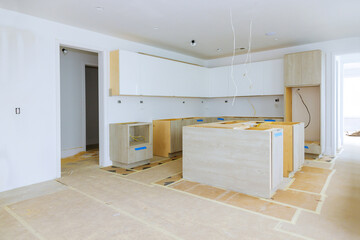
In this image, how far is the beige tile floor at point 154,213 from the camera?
2035 millimetres

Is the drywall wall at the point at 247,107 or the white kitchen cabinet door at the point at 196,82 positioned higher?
the white kitchen cabinet door at the point at 196,82

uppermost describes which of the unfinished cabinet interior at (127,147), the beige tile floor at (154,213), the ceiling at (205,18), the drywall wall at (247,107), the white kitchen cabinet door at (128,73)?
the ceiling at (205,18)

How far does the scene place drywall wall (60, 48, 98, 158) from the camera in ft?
17.6

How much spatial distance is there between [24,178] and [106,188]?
49.2 inches

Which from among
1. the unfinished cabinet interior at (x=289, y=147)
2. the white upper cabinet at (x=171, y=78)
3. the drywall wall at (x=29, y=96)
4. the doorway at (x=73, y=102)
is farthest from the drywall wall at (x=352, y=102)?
the drywall wall at (x=29, y=96)

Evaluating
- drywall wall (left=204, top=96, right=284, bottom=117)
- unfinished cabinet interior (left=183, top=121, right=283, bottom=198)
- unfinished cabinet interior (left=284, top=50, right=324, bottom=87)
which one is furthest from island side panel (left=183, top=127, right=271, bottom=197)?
drywall wall (left=204, top=96, right=284, bottom=117)

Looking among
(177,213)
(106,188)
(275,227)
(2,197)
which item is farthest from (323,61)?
(2,197)

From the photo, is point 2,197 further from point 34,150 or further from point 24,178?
point 34,150

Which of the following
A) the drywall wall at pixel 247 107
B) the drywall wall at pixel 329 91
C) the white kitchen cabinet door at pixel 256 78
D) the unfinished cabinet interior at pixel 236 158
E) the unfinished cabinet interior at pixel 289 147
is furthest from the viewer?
the drywall wall at pixel 247 107

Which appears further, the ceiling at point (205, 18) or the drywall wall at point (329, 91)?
the drywall wall at point (329, 91)

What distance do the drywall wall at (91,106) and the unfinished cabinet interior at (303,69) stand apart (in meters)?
5.19

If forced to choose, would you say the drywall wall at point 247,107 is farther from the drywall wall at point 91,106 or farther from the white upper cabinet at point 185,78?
the drywall wall at point 91,106

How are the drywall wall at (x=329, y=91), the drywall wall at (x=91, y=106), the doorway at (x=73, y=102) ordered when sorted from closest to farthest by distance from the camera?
the drywall wall at (x=329, y=91)
the doorway at (x=73, y=102)
the drywall wall at (x=91, y=106)

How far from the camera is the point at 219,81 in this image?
6.21 metres
